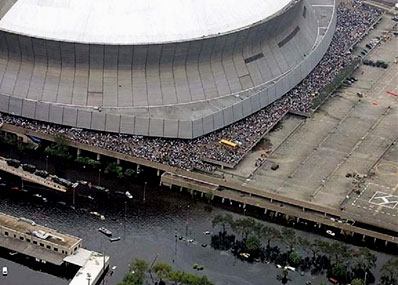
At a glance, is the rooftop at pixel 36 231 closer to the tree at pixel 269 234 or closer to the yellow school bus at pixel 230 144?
the tree at pixel 269 234

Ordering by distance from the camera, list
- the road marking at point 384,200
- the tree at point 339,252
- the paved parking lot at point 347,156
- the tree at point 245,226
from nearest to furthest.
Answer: the tree at point 339,252
the tree at point 245,226
the road marking at point 384,200
the paved parking lot at point 347,156

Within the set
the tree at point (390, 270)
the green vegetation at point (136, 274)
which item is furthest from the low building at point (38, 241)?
the tree at point (390, 270)

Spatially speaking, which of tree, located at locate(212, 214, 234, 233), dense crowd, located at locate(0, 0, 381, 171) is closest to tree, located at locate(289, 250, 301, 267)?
tree, located at locate(212, 214, 234, 233)

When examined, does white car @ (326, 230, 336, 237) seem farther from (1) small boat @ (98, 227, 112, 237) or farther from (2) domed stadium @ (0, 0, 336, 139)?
(1) small boat @ (98, 227, 112, 237)

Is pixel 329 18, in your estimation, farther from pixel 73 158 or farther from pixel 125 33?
pixel 73 158

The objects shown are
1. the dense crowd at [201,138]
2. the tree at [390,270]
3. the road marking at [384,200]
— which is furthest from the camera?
the dense crowd at [201,138]

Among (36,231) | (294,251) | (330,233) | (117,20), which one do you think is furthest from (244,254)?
(117,20)

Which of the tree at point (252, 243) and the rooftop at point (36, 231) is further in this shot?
the tree at point (252, 243)

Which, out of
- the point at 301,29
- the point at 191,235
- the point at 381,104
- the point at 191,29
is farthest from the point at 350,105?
the point at 191,235

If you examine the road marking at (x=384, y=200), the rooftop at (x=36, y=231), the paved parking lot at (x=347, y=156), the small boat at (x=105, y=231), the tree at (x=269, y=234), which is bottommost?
the small boat at (x=105, y=231)
